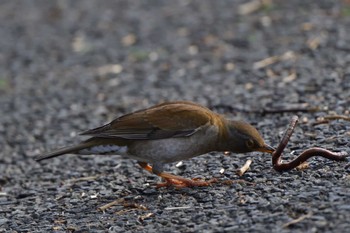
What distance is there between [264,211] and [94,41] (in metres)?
8.83

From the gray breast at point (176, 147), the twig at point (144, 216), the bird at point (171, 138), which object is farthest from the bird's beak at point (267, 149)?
the twig at point (144, 216)

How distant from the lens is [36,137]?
32.3 ft

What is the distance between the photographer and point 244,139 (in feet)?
21.2

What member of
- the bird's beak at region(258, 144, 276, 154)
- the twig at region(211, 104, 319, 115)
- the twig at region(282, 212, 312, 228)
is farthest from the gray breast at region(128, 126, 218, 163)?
the twig at region(211, 104, 319, 115)

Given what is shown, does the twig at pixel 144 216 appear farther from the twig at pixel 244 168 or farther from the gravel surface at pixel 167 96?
the twig at pixel 244 168

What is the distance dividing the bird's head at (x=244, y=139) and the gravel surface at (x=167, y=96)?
236 millimetres

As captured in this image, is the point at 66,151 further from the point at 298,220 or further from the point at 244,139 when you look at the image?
the point at 298,220

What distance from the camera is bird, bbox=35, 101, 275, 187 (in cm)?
647

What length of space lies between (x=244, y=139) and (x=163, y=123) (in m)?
0.68

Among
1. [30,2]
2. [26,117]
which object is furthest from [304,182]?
[30,2]

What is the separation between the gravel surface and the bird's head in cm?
24

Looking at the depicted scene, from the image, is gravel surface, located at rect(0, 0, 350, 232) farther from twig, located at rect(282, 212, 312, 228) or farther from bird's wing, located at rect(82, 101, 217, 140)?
bird's wing, located at rect(82, 101, 217, 140)

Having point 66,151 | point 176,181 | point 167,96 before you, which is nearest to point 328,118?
point 176,181

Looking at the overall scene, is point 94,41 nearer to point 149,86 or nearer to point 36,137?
point 149,86
